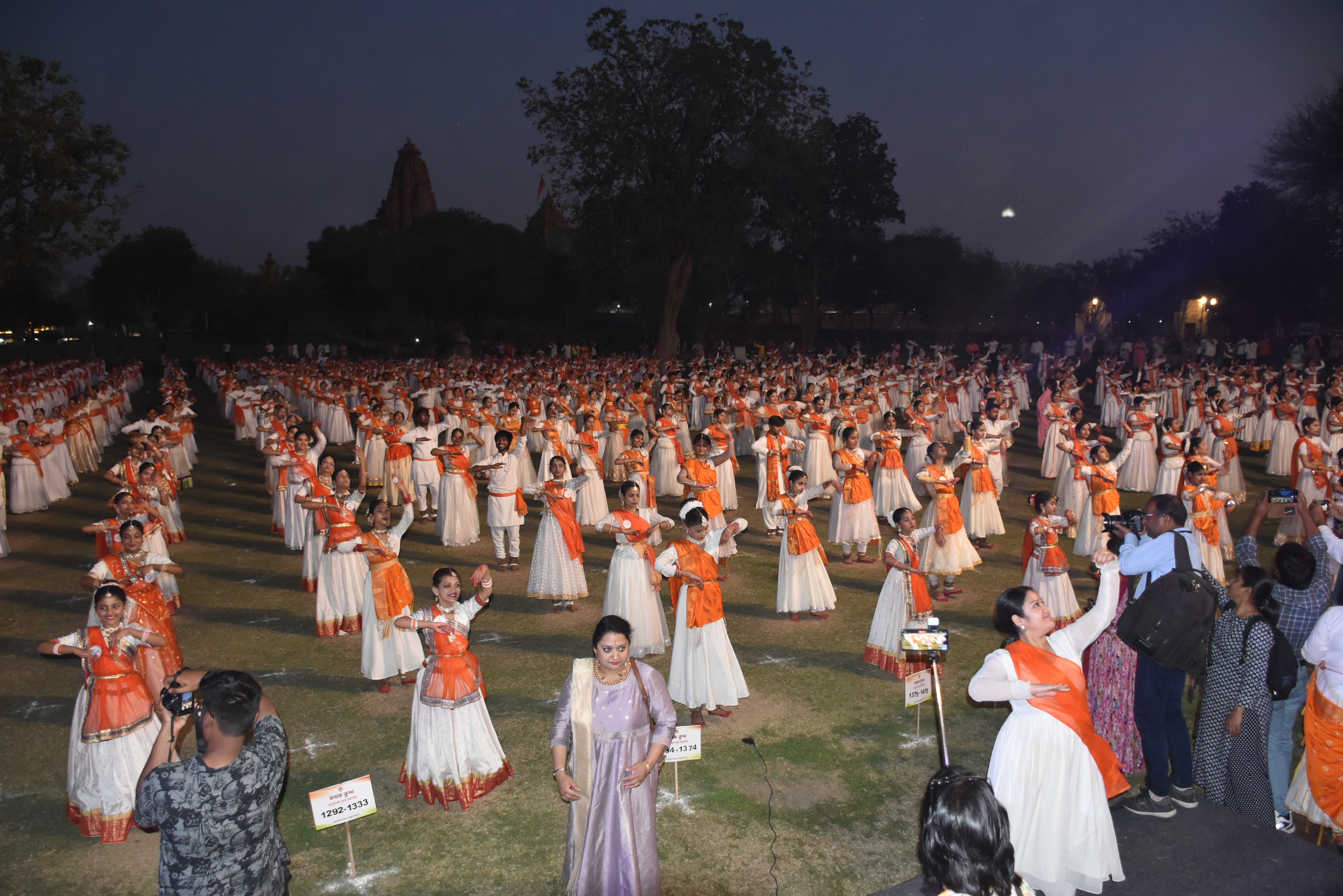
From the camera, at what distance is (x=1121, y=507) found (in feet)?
46.6

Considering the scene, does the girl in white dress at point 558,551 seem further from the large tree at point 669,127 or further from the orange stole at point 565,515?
the large tree at point 669,127

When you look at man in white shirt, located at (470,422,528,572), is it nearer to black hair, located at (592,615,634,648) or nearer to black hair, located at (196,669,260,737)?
black hair, located at (592,615,634,648)

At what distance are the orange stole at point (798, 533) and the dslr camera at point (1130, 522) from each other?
354 cm

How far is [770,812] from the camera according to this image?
555cm

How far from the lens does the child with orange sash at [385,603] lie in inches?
294

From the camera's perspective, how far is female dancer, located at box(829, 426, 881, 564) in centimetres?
1129

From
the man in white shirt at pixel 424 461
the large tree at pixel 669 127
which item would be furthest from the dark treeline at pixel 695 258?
the man in white shirt at pixel 424 461

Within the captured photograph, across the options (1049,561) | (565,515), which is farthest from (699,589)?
(1049,561)

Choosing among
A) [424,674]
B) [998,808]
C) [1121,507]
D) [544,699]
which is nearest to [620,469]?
[1121,507]

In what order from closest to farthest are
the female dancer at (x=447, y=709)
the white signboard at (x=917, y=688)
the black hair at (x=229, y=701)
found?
the black hair at (x=229, y=701)
the female dancer at (x=447, y=709)
the white signboard at (x=917, y=688)

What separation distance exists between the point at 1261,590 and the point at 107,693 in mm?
7070

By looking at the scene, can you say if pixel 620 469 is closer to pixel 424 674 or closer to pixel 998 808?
pixel 424 674

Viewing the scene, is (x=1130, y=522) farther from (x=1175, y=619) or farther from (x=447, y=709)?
(x=447, y=709)

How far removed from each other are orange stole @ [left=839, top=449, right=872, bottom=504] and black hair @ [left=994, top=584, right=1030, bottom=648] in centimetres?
692
